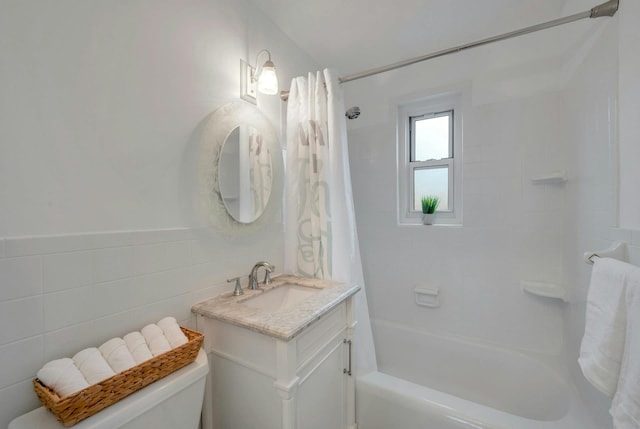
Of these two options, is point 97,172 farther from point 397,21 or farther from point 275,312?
point 397,21

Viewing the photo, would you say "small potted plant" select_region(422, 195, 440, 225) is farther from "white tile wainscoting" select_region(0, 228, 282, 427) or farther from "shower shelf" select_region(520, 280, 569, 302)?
"white tile wainscoting" select_region(0, 228, 282, 427)

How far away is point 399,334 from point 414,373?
26cm

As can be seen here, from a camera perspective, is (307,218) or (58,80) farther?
(307,218)

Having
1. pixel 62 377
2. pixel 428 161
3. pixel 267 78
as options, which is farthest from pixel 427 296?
pixel 62 377

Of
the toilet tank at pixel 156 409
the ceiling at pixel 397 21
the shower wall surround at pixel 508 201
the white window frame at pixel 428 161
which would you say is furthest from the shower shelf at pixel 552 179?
the toilet tank at pixel 156 409

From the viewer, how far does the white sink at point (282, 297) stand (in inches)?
48.6

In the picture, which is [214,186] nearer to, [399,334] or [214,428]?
[214,428]

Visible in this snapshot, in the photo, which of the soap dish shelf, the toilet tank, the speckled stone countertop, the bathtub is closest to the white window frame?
the soap dish shelf

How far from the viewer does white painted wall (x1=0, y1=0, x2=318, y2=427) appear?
63cm

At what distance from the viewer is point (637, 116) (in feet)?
2.75

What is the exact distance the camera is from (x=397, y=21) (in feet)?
4.80

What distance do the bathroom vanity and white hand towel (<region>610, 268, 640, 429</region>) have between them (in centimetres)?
84

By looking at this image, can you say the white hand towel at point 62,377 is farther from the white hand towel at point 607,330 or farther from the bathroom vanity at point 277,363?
the white hand towel at point 607,330

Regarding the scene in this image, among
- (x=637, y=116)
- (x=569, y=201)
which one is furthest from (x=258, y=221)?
(x=569, y=201)
